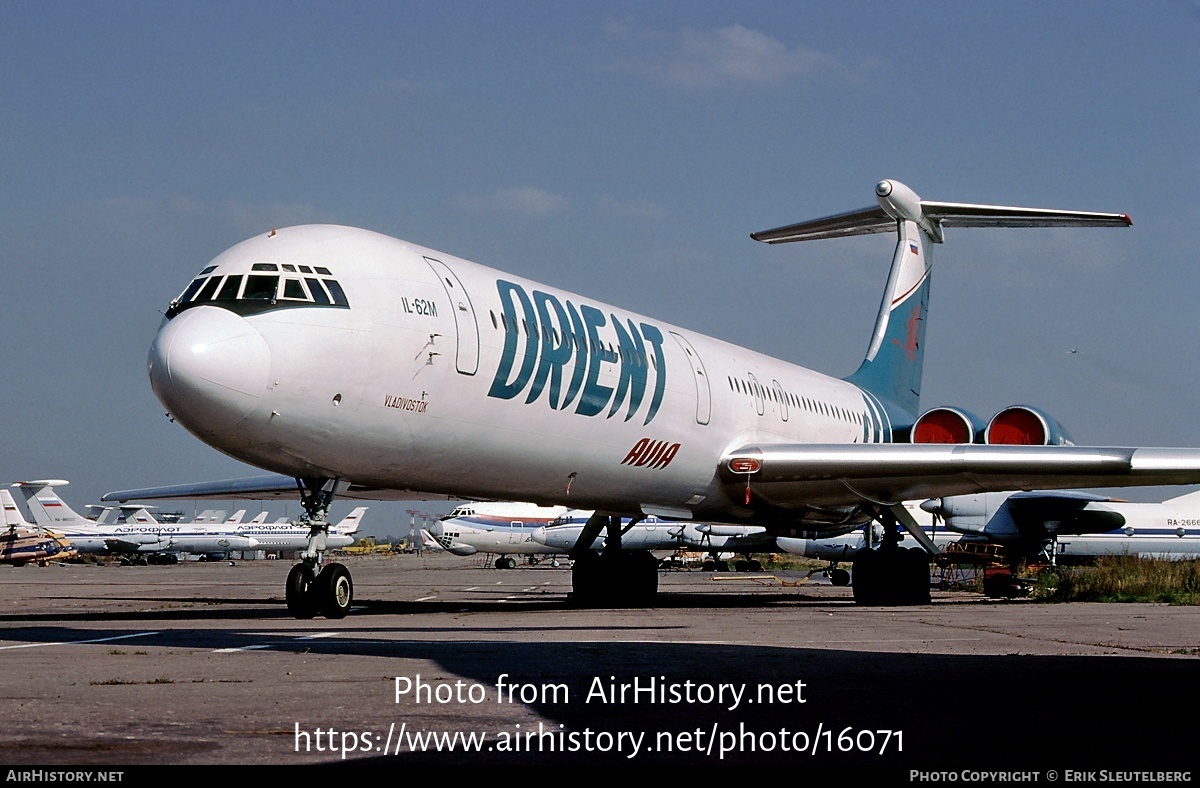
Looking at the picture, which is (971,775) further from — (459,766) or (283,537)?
(283,537)

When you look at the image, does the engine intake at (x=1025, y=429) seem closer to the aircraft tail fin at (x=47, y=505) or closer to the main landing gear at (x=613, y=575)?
the main landing gear at (x=613, y=575)

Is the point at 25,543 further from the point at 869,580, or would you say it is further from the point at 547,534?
the point at 869,580

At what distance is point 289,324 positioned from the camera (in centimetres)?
1137

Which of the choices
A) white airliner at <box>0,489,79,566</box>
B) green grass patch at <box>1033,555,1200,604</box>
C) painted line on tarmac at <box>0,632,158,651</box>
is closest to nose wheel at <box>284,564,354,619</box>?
painted line on tarmac at <box>0,632,158,651</box>

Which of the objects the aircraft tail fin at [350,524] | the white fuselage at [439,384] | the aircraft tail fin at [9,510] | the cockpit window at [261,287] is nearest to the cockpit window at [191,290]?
the white fuselage at [439,384]

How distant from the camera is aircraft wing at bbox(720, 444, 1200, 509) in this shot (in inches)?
626

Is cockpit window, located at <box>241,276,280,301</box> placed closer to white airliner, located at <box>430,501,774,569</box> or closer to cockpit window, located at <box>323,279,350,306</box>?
cockpit window, located at <box>323,279,350,306</box>

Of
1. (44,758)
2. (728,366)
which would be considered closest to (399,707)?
(44,758)

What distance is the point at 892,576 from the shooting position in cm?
1975

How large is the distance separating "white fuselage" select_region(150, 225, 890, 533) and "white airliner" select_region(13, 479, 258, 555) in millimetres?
63546

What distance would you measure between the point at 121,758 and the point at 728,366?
49.5 feet

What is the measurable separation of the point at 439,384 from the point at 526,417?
146 centimetres

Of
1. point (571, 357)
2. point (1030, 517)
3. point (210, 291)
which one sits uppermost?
point (210, 291)

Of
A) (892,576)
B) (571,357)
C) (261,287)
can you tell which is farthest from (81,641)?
(892,576)
